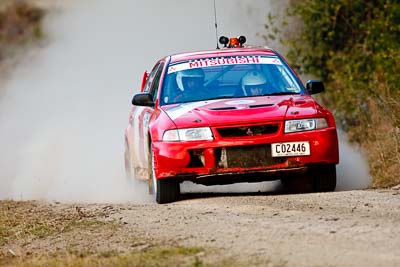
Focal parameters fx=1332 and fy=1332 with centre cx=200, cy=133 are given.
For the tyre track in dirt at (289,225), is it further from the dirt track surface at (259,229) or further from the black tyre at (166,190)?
the black tyre at (166,190)

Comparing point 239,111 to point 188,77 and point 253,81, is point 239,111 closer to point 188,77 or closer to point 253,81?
point 253,81

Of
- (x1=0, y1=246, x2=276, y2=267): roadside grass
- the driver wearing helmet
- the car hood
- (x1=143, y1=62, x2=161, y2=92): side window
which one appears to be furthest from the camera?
(x1=143, y1=62, x2=161, y2=92): side window

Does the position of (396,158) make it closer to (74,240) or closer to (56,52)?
(74,240)

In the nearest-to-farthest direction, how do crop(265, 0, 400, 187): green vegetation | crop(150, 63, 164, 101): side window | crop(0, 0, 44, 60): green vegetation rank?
crop(150, 63, 164, 101): side window → crop(265, 0, 400, 187): green vegetation → crop(0, 0, 44, 60): green vegetation

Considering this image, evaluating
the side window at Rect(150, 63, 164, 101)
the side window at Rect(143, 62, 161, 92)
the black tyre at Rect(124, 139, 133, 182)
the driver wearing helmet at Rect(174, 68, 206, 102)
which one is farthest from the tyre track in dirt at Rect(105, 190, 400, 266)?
the black tyre at Rect(124, 139, 133, 182)

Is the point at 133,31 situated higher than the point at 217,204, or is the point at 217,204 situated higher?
the point at 133,31

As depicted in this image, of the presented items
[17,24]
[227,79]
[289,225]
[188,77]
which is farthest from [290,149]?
[17,24]

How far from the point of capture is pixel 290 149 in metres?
12.2

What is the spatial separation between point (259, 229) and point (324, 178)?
3279mm

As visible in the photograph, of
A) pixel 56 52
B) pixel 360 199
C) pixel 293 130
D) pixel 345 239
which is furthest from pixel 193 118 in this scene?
pixel 56 52

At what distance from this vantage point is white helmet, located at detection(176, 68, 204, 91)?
536 inches

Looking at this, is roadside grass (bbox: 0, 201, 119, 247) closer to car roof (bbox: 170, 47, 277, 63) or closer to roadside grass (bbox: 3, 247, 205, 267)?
roadside grass (bbox: 3, 247, 205, 267)

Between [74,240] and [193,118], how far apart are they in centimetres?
238

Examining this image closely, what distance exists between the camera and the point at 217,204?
11.6 m
